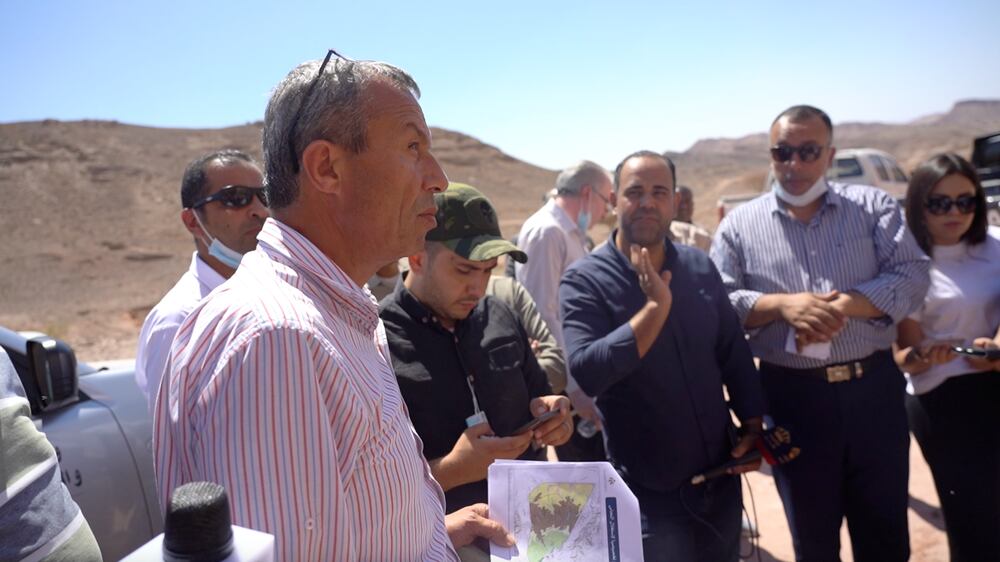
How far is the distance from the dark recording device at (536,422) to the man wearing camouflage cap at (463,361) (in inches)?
0.6

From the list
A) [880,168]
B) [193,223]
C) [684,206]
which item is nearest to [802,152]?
[193,223]

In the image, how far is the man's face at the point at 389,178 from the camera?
1376 mm

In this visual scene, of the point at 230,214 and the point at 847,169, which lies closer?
the point at 230,214

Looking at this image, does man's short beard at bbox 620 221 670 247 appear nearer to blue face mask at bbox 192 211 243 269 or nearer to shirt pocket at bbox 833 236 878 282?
shirt pocket at bbox 833 236 878 282

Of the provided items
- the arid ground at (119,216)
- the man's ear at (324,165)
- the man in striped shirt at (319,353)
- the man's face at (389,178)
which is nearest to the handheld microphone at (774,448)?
the arid ground at (119,216)

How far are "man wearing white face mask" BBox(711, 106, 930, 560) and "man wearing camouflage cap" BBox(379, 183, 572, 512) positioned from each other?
1.30m

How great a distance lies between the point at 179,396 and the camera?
109cm

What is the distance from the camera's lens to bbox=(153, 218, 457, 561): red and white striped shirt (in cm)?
102

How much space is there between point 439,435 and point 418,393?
0.51 feet

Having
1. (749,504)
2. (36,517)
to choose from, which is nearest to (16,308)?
(749,504)

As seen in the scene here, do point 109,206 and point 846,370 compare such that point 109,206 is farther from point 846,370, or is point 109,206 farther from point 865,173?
point 846,370

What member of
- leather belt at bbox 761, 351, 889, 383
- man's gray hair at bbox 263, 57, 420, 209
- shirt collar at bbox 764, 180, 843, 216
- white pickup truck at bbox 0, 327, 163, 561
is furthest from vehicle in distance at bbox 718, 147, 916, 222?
man's gray hair at bbox 263, 57, 420, 209

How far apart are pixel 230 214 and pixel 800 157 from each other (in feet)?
8.83

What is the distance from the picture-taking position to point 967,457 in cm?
315
